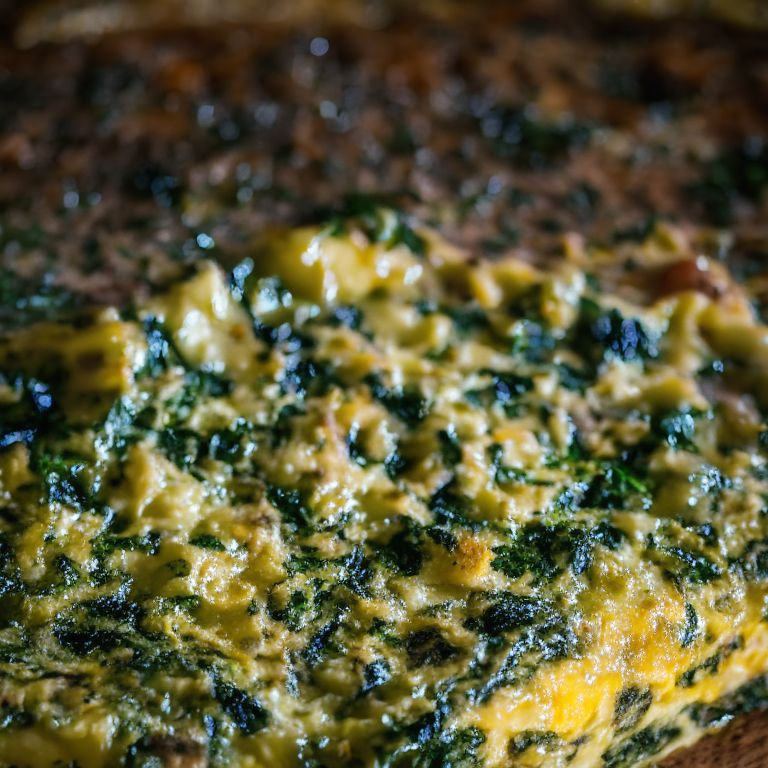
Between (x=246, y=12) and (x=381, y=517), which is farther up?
(x=246, y=12)

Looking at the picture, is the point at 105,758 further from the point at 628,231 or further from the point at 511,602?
the point at 628,231

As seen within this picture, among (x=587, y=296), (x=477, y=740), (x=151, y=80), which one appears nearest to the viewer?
(x=477, y=740)

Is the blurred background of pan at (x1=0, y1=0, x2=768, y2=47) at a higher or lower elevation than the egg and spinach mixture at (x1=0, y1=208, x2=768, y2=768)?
higher

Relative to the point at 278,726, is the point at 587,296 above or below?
above

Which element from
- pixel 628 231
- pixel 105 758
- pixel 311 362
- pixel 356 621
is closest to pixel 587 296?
pixel 628 231

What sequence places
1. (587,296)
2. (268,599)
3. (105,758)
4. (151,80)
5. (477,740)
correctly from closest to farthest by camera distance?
1. (105,758)
2. (477,740)
3. (268,599)
4. (587,296)
5. (151,80)

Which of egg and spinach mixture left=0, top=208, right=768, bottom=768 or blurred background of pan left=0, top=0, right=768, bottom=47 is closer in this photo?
egg and spinach mixture left=0, top=208, right=768, bottom=768

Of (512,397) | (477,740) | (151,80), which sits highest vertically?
(151,80)

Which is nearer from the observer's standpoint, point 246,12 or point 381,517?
point 381,517
